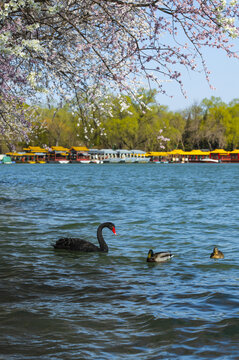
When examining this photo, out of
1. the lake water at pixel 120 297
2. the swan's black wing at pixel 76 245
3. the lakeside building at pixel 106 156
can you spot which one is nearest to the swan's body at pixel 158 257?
the lake water at pixel 120 297

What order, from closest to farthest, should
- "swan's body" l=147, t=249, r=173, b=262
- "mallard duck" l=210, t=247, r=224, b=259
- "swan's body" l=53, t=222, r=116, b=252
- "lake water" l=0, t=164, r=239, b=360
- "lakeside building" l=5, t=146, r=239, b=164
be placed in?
"lake water" l=0, t=164, r=239, b=360, "swan's body" l=147, t=249, r=173, b=262, "mallard duck" l=210, t=247, r=224, b=259, "swan's body" l=53, t=222, r=116, b=252, "lakeside building" l=5, t=146, r=239, b=164

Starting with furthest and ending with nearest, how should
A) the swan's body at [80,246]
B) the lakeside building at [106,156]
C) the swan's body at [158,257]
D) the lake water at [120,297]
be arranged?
the lakeside building at [106,156] < the swan's body at [80,246] < the swan's body at [158,257] < the lake water at [120,297]

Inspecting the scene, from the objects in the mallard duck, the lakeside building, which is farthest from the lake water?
the lakeside building

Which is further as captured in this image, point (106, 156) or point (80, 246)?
point (106, 156)

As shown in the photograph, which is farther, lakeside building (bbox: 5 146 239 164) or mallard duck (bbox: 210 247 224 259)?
lakeside building (bbox: 5 146 239 164)

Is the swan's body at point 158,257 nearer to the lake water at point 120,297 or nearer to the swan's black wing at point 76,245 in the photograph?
the lake water at point 120,297

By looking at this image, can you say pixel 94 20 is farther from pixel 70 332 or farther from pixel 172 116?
pixel 172 116

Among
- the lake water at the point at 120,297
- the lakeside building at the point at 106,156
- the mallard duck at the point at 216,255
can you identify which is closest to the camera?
the lake water at the point at 120,297

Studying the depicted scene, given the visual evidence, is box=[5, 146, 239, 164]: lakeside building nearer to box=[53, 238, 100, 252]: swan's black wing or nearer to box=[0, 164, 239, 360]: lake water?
box=[0, 164, 239, 360]: lake water

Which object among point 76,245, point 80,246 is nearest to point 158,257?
point 80,246

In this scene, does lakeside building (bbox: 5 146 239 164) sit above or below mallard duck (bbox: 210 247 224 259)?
above

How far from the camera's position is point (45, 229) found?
57.6 ft

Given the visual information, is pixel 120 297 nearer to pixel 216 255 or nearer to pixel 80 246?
pixel 216 255

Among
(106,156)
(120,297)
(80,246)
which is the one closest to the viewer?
(120,297)
